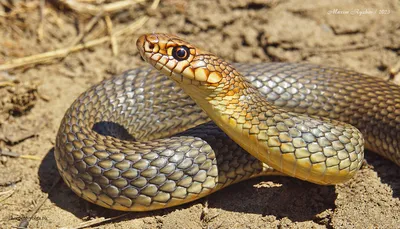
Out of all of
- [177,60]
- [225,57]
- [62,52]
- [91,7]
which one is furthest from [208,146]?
[91,7]

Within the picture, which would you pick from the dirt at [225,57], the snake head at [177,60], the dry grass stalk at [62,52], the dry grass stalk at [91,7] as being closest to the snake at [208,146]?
the snake head at [177,60]

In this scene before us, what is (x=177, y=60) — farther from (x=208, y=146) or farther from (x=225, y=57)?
(x=225, y=57)

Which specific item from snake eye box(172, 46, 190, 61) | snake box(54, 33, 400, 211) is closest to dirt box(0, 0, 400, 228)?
snake box(54, 33, 400, 211)

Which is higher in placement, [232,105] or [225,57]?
[232,105]

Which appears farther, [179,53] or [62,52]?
[62,52]

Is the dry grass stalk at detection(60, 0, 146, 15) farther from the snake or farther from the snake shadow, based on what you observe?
the snake shadow

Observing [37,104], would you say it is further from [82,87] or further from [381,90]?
[381,90]

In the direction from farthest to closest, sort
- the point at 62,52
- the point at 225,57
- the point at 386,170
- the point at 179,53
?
the point at 62,52
the point at 225,57
the point at 386,170
the point at 179,53
